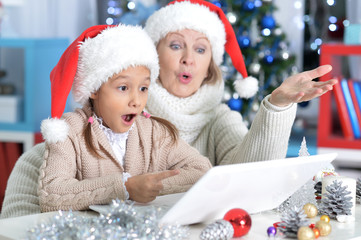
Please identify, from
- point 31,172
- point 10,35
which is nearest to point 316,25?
point 10,35

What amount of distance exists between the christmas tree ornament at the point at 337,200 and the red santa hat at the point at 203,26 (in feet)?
2.51

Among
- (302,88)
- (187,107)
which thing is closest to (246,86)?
(187,107)

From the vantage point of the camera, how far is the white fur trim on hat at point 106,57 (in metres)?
1.33

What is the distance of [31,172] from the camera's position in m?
1.60

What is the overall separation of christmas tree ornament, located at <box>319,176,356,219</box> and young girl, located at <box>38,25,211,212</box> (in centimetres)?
32

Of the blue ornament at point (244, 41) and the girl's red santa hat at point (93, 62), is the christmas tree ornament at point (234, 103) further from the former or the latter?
the girl's red santa hat at point (93, 62)

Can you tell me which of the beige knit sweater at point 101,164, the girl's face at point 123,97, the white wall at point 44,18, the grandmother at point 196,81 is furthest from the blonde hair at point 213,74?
the white wall at point 44,18

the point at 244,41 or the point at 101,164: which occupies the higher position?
the point at 244,41

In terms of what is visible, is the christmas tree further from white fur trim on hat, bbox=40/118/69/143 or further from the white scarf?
white fur trim on hat, bbox=40/118/69/143

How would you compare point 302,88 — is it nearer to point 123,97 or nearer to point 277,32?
point 123,97

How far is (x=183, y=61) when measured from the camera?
6.07 feet

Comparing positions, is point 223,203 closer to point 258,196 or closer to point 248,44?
point 258,196

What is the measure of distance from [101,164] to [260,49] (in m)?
2.42

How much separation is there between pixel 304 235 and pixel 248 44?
2637 mm
